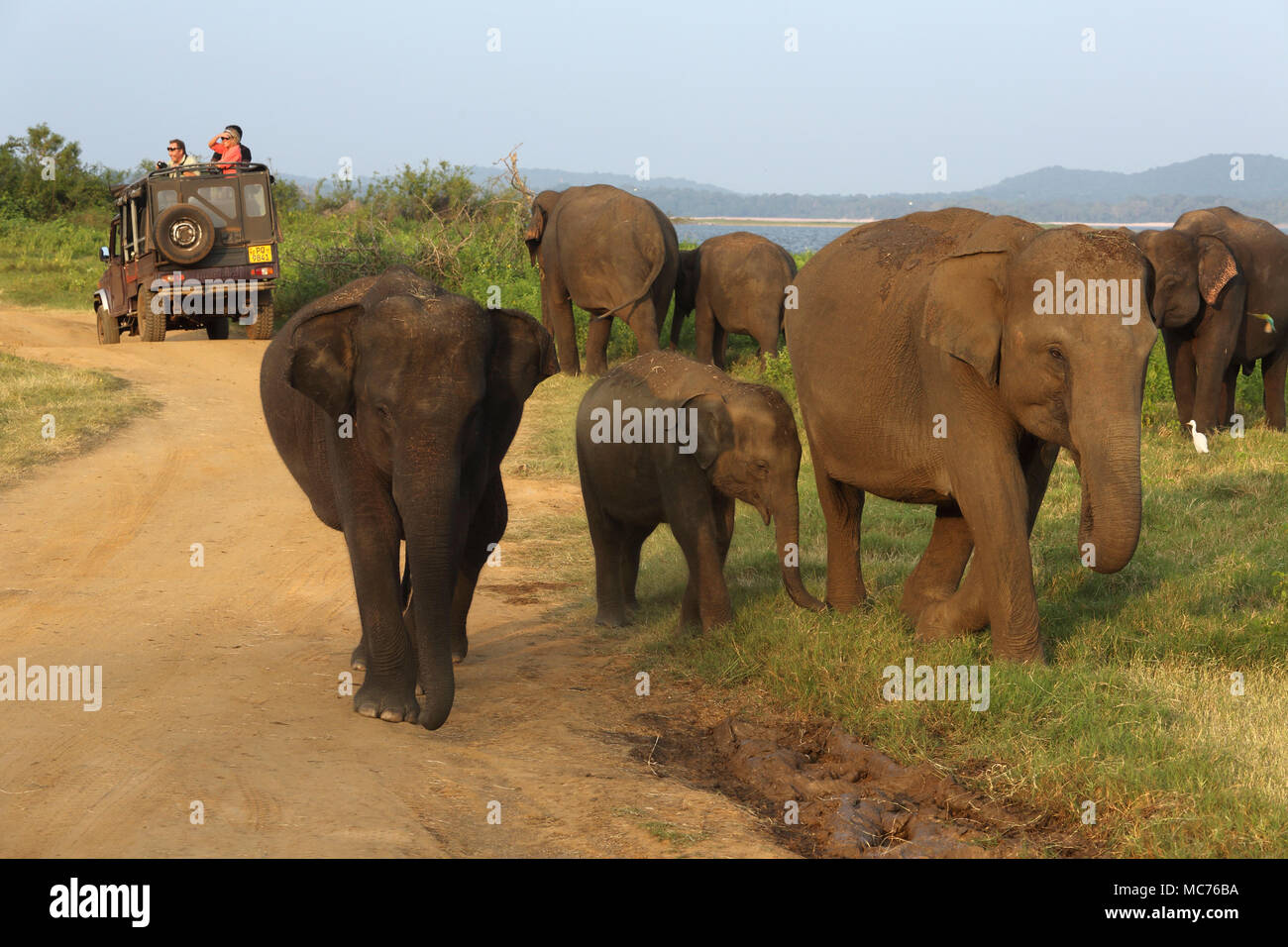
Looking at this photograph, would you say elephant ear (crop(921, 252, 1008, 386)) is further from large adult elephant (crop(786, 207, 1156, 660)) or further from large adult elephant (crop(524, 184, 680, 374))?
large adult elephant (crop(524, 184, 680, 374))

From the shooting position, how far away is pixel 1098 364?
5.84m

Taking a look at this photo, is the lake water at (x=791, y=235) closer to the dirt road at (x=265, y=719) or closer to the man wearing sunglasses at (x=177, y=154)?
the man wearing sunglasses at (x=177, y=154)

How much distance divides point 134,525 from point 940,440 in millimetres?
6495

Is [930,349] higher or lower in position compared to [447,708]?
higher

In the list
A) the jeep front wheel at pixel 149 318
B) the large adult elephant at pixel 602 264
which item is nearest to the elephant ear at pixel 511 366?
the large adult elephant at pixel 602 264

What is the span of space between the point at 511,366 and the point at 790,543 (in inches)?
78.7

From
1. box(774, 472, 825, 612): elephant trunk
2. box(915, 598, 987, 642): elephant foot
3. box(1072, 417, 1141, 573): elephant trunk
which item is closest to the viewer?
box(1072, 417, 1141, 573): elephant trunk

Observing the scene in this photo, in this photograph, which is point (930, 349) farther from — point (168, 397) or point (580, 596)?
point (168, 397)

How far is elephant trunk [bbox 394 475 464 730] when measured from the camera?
230 inches

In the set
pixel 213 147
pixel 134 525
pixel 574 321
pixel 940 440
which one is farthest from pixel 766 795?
pixel 213 147

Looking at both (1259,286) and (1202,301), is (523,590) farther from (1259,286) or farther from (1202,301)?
(1259,286)

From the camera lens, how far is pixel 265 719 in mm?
6352

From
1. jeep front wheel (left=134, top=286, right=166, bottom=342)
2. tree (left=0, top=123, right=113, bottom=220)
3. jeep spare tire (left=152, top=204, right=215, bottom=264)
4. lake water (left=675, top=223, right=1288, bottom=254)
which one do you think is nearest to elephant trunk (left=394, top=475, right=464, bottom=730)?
jeep spare tire (left=152, top=204, right=215, bottom=264)

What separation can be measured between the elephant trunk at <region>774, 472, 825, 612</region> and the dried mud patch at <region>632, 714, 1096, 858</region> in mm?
1076
